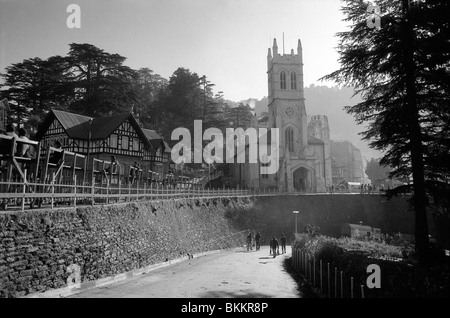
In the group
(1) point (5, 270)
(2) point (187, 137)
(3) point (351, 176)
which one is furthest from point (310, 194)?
(3) point (351, 176)

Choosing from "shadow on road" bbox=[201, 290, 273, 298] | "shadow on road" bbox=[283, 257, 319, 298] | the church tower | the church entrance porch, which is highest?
the church tower

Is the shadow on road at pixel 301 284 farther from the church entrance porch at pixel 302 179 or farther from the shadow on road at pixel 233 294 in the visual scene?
the church entrance porch at pixel 302 179

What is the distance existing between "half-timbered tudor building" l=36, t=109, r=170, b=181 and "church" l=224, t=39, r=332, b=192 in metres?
24.2

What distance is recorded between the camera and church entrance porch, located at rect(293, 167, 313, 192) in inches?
2105

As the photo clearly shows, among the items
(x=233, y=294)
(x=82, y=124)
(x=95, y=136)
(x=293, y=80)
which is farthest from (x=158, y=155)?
(x=233, y=294)

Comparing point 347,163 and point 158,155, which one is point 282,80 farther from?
point 347,163

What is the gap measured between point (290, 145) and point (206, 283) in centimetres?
4500

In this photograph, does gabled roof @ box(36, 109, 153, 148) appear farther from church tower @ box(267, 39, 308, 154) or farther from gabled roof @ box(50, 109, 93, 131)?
church tower @ box(267, 39, 308, 154)

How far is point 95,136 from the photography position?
35.4 metres

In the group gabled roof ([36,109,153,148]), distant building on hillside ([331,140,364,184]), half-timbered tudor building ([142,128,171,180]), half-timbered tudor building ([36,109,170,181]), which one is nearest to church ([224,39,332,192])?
half-timbered tudor building ([142,128,171,180])

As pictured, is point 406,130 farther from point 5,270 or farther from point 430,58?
point 5,270

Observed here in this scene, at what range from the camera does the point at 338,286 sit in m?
11.6
